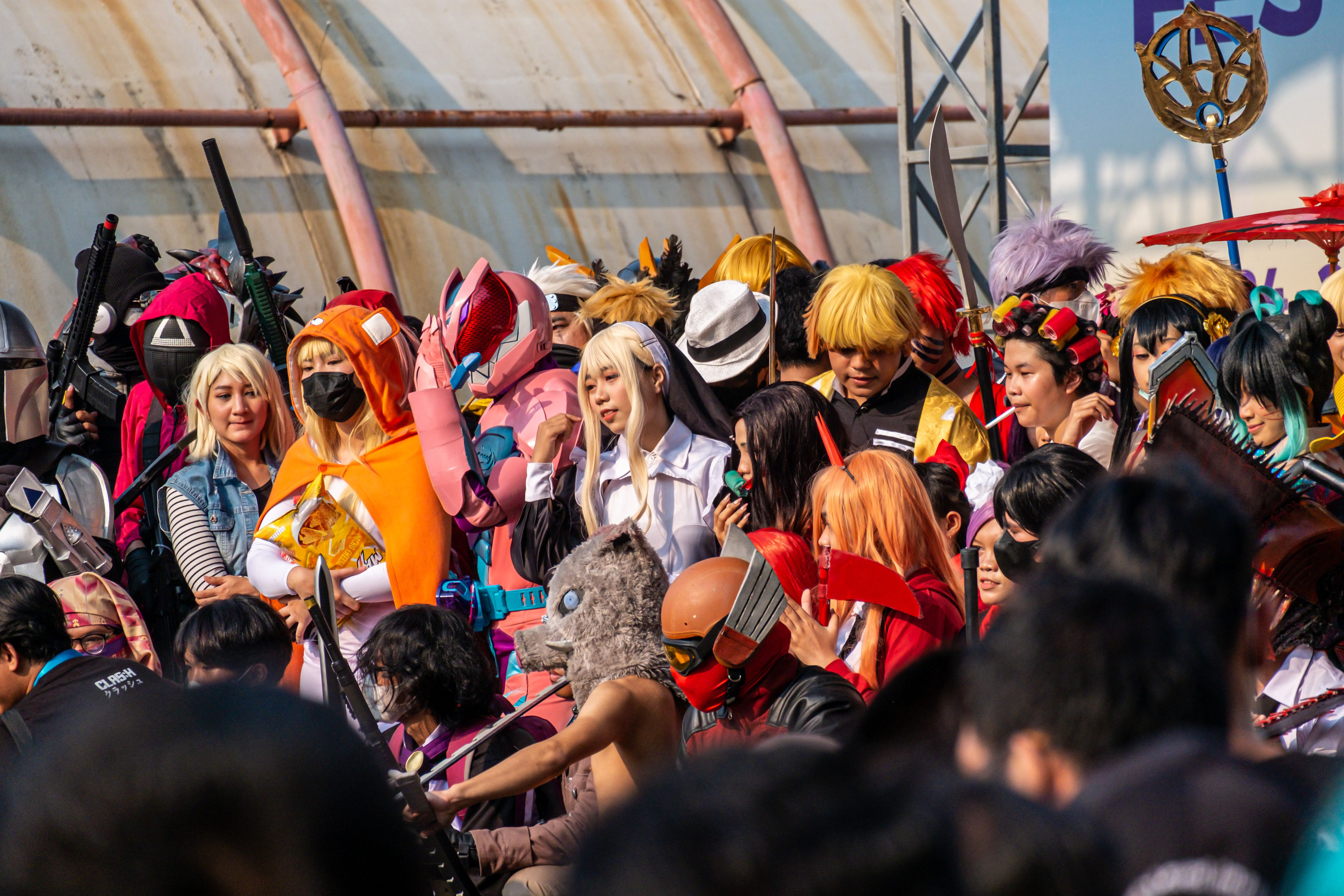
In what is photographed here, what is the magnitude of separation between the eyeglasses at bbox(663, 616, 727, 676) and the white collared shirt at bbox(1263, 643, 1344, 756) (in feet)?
3.27

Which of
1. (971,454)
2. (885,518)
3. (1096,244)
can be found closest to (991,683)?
(885,518)

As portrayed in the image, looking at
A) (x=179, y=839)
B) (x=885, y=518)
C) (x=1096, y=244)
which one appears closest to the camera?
(x=179, y=839)

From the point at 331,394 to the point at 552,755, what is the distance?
1952 mm

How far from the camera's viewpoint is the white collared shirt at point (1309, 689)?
247cm

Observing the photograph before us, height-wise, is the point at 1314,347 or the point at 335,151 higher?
the point at 335,151

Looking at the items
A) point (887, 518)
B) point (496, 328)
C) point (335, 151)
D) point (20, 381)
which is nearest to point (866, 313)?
point (887, 518)

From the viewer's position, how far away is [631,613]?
2.92 m

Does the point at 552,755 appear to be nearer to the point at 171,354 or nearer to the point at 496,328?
the point at 496,328

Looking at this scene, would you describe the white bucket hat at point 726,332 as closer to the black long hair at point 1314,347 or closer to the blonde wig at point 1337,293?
the blonde wig at point 1337,293

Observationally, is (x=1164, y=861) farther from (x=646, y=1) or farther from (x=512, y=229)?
(x=646, y=1)

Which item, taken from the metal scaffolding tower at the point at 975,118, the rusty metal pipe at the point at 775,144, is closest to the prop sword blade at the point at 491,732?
the metal scaffolding tower at the point at 975,118

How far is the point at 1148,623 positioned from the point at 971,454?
292 cm

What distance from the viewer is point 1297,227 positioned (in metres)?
5.12

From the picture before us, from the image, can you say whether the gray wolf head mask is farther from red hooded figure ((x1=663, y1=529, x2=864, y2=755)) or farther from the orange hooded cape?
the orange hooded cape
